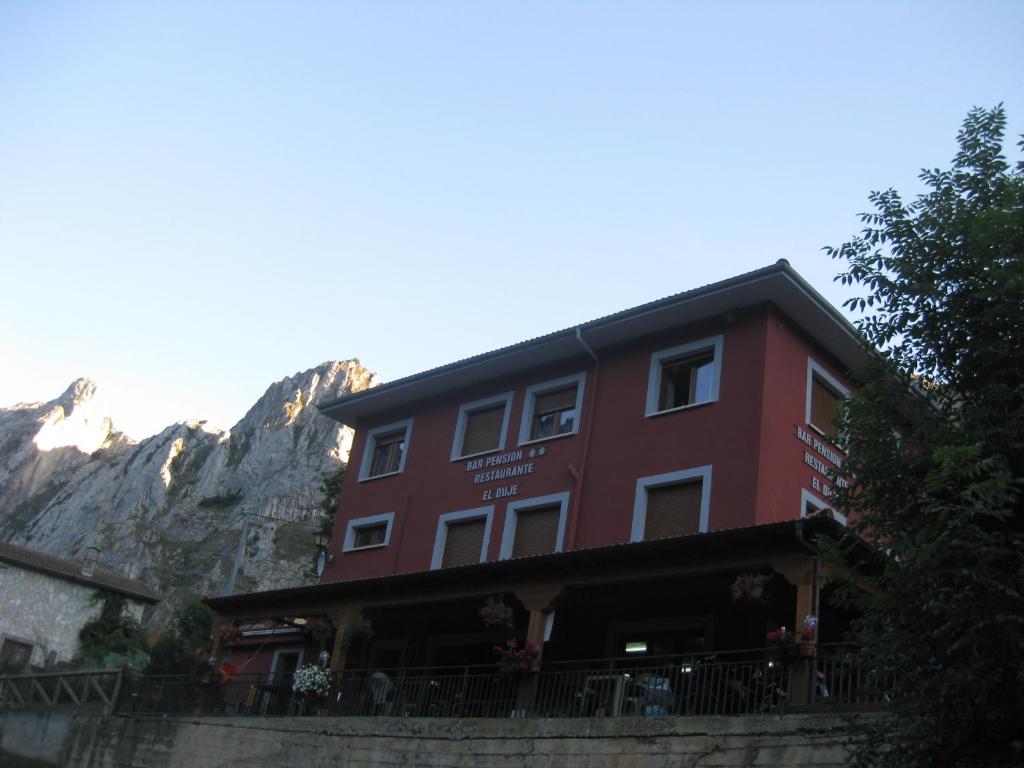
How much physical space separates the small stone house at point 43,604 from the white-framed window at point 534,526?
21529 mm

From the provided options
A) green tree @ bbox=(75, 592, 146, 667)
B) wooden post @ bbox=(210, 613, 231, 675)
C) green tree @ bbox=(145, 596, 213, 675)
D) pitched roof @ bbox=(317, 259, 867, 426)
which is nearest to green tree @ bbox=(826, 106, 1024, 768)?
pitched roof @ bbox=(317, 259, 867, 426)

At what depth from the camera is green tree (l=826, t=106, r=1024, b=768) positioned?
8.22 meters

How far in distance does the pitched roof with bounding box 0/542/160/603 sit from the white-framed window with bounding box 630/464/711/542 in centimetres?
2678

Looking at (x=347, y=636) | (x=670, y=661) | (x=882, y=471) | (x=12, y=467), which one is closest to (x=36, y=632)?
(x=347, y=636)

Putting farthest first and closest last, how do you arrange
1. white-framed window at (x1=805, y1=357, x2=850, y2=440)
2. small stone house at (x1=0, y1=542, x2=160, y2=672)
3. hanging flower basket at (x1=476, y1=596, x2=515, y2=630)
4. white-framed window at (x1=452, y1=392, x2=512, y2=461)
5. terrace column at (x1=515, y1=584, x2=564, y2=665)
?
small stone house at (x1=0, y1=542, x2=160, y2=672), white-framed window at (x1=452, y1=392, x2=512, y2=461), white-framed window at (x1=805, y1=357, x2=850, y2=440), hanging flower basket at (x1=476, y1=596, x2=515, y2=630), terrace column at (x1=515, y1=584, x2=564, y2=665)

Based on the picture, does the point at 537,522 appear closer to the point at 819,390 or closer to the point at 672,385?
the point at 672,385

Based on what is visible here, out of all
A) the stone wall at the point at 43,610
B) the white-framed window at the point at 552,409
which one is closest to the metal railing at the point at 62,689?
the white-framed window at the point at 552,409

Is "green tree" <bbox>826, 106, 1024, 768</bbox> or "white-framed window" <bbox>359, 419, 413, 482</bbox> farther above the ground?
"white-framed window" <bbox>359, 419, 413, 482</bbox>

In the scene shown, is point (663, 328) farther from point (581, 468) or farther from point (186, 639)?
point (186, 639)

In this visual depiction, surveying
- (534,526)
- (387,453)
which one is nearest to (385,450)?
(387,453)

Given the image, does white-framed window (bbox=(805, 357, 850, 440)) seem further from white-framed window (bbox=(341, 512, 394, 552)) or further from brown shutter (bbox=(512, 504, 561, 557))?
white-framed window (bbox=(341, 512, 394, 552))

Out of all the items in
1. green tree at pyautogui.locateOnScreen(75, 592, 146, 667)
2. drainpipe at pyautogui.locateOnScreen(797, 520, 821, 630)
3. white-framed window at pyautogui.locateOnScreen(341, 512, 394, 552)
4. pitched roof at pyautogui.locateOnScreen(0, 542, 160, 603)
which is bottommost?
drainpipe at pyautogui.locateOnScreen(797, 520, 821, 630)

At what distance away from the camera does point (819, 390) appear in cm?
2145

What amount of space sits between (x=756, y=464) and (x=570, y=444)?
14.9 ft
